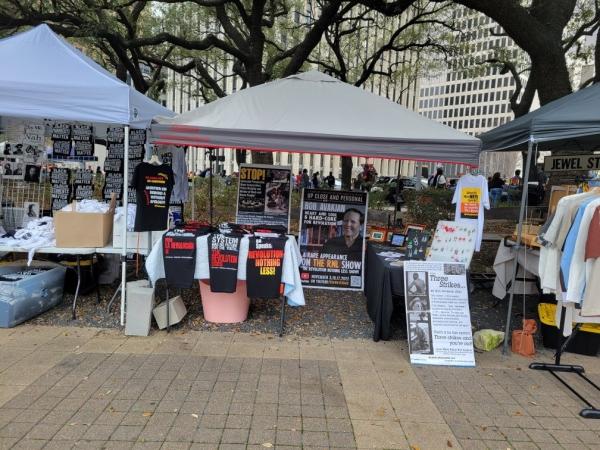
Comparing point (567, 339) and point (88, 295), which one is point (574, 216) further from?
point (88, 295)

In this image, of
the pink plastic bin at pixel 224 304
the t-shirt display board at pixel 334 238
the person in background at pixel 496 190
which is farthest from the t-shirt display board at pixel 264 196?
the person in background at pixel 496 190

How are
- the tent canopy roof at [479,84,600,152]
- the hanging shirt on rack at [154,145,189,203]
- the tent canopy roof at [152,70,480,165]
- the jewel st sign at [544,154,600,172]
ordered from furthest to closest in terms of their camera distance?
the hanging shirt on rack at [154,145,189,203] < the jewel st sign at [544,154,600,172] < the tent canopy roof at [152,70,480,165] < the tent canopy roof at [479,84,600,152]

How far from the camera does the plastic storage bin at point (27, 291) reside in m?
5.02

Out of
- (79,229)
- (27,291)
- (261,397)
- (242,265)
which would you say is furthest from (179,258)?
(261,397)

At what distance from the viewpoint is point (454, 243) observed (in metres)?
5.59

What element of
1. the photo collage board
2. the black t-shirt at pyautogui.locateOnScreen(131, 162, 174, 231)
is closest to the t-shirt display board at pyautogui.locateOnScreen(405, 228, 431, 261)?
the black t-shirt at pyautogui.locateOnScreen(131, 162, 174, 231)

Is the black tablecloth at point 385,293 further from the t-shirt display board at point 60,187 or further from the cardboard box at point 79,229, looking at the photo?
the t-shirt display board at point 60,187

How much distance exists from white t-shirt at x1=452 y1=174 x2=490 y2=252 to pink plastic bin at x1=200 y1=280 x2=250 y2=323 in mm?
3868

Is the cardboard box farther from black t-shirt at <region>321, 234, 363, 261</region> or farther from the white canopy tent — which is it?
black t-shirt at <region>321, 234, 363, 261</region>

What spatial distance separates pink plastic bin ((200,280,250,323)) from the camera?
539cm

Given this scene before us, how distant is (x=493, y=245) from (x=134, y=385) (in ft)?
31.5

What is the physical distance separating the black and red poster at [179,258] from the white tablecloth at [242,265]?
7 centimetres

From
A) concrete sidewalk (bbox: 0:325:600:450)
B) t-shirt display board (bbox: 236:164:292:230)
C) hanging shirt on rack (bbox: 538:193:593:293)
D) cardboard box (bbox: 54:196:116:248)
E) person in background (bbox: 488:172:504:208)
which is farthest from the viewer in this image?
person in background (bbox: 488:172:504:208)

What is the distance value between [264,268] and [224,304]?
796 millimetres
